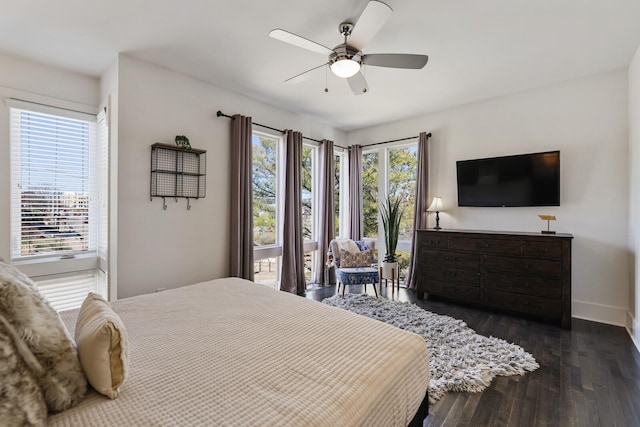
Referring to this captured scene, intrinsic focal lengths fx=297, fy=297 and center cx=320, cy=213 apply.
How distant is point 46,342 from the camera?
902 mm

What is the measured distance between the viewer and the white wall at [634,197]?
2.72m

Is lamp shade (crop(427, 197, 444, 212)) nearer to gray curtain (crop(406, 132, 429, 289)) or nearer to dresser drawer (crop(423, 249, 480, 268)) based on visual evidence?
gray curtain (crop(406, 132, 429, 289))

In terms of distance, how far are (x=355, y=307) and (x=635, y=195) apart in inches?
117

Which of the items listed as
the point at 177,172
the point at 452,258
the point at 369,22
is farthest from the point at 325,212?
the point at 369,22

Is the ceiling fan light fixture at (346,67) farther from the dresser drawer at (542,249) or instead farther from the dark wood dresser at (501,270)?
the dresser drawer at (542,249)

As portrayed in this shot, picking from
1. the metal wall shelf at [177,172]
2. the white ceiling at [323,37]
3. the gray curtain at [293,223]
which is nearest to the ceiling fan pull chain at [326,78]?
the white ceiling at [323,37]

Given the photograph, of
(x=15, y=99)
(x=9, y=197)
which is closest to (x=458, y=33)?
(x=15, y=99)

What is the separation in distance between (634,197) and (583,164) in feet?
2.22

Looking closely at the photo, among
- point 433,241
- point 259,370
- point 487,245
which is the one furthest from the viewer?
point 433,241

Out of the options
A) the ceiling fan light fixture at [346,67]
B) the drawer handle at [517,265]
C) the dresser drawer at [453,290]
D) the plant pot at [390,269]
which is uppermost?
the ceiling fan light fixture at [346,67]

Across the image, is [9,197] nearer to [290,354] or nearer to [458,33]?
[290,354]

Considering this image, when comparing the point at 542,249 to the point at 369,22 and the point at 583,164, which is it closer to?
the point at 583,164

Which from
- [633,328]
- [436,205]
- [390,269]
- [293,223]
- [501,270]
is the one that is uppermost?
[436,205]

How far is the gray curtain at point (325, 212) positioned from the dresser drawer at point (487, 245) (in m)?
1.91
